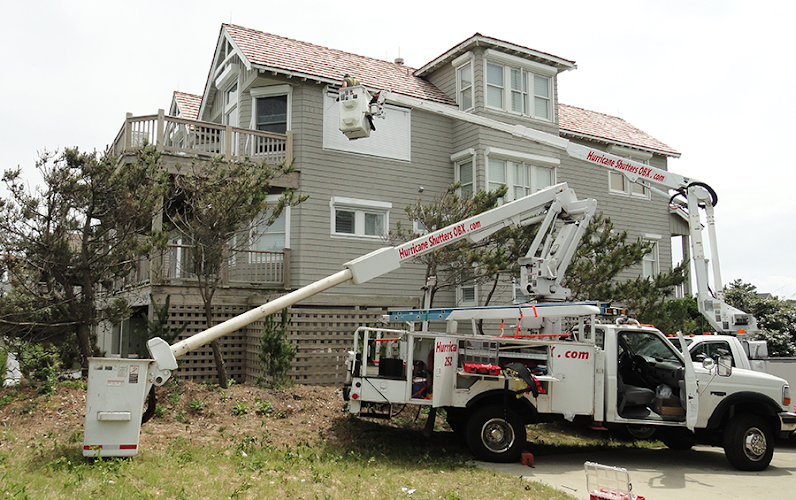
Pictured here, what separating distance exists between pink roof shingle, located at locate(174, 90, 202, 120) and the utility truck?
1601 cm

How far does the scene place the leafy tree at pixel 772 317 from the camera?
1836cm

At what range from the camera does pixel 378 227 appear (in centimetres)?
1842

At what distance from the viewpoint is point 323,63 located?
18.7 metres

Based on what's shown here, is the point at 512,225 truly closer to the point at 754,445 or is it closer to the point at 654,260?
the point at 754,445

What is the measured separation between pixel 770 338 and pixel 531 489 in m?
14.1

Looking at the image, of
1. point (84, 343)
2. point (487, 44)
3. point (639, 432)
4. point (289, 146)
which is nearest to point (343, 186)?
point (289, 146)

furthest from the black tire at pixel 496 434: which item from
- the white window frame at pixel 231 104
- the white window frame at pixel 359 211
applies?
the white window frame at pixel 231 104

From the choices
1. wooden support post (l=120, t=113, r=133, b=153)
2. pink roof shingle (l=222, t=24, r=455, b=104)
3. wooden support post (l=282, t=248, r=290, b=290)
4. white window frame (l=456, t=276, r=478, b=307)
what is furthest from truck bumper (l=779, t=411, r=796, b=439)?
wooden support post (l=120, t=113, r=133, b=153)

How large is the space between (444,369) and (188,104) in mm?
18312

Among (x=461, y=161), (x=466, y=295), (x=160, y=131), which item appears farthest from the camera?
(x=461, y=161)

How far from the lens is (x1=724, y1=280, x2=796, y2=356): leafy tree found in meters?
18.4

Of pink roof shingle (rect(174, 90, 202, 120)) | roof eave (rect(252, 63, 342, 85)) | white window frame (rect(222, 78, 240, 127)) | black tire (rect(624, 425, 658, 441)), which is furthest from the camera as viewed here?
pink roof shingle (rect(174, 90, 202, 120))

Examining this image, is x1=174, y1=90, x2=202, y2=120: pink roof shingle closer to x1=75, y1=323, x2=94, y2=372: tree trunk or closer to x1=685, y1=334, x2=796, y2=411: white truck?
x1=75, y1=323, x2=94, y2=372: tree trunk

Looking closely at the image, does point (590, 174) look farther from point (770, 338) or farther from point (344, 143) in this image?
point (344, 143)
